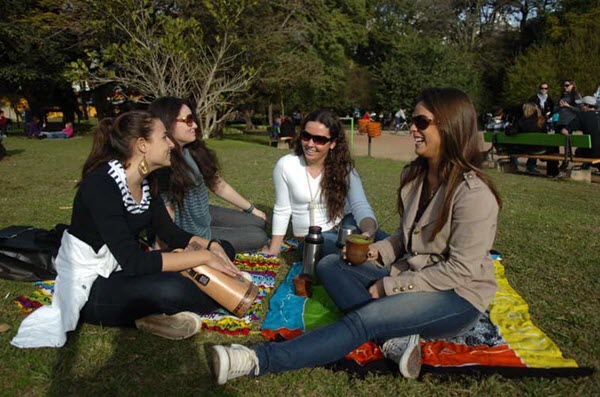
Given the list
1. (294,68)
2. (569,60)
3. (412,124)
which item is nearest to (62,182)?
(412,124)

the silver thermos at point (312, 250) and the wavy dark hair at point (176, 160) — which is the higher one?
the wavy dark hair at point (176, 160)

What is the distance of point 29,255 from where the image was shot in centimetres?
413

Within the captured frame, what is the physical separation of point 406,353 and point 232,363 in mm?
989

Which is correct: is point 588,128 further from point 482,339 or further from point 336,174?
point 482,339

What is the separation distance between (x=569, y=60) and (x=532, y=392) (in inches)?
1296

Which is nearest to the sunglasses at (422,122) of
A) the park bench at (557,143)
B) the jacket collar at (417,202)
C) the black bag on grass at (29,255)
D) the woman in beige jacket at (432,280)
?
the woman in beige jacket at (432,280)

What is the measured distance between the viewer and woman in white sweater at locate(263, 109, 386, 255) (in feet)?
14.8

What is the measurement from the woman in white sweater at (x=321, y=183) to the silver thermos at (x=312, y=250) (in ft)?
0.94

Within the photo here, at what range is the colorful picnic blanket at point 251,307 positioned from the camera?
3459 millimetres

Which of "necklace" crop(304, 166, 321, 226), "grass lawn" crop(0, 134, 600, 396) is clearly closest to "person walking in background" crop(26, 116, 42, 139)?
"grass lawn" crop(0, 134, 600, 396)

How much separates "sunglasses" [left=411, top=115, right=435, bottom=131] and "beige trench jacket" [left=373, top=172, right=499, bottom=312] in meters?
0.40

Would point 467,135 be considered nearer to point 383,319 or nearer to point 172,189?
point 383,319

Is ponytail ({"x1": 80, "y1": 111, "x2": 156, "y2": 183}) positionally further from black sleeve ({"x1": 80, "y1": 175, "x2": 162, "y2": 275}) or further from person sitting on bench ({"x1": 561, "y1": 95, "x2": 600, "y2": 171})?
person sitting on bench ({"x1": 561, "y1": 95, "x2": 600, "y2": 171})

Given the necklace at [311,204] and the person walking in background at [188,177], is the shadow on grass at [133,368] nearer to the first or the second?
the person walking in background at [188,177]
